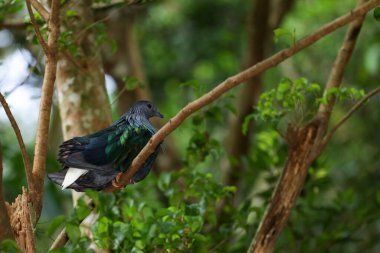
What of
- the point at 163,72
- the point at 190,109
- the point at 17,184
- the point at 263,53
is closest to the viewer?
the point at 190,109

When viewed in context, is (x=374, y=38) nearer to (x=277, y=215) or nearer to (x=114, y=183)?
(x=277, y=215)

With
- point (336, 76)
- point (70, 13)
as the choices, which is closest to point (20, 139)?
point (70, 13)

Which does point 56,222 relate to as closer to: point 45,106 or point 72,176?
point 72,176

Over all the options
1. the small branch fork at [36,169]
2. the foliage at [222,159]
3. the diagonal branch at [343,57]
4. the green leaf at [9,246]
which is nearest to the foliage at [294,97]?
A: the foliage at [222,159]

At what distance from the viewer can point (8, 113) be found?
137 inches

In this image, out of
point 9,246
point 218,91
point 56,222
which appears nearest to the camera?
point 9,246

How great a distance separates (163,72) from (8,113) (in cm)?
607

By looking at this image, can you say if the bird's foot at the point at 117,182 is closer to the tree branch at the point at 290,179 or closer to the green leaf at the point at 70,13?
the tree branch at the point at 290,179

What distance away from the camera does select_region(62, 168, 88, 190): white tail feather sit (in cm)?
372

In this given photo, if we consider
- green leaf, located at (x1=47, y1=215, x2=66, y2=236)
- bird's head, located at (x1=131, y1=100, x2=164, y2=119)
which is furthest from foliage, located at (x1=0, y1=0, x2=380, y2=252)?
bird's head, located at (x1=131, y1=100, x2=164, y2=119)

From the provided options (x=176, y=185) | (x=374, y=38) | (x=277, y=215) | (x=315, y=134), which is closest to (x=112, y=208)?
(x=176, y=185)

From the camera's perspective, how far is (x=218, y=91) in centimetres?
366

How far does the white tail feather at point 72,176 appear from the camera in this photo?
372 centimetres

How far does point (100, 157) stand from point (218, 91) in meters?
0.72
